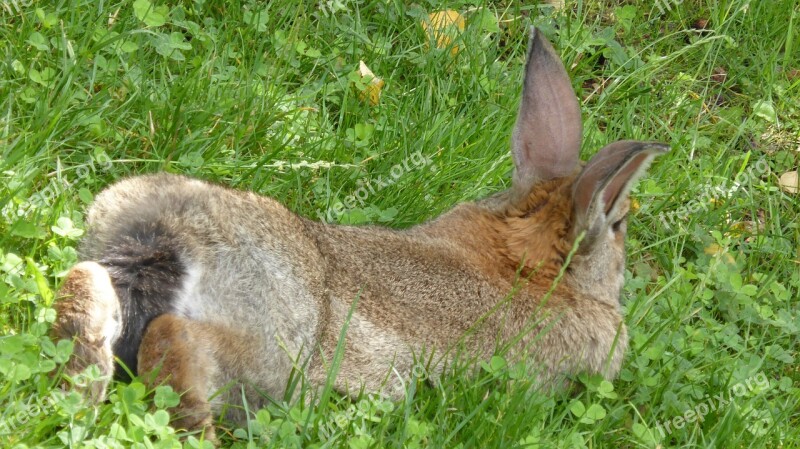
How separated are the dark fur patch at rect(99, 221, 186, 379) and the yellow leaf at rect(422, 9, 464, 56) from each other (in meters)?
2.89

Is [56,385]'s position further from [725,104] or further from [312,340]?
[725,104]

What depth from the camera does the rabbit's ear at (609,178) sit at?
17.7ft

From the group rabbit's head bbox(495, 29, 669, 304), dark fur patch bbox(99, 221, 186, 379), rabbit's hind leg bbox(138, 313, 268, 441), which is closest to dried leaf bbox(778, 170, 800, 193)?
rabbit's head bbox(495, 29, 669, 304)

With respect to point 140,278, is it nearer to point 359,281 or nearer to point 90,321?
point 90,321

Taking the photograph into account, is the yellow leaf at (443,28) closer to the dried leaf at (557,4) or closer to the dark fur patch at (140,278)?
the dried leaf at (557,4)

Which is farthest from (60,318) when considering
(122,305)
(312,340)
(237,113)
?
(237,113)

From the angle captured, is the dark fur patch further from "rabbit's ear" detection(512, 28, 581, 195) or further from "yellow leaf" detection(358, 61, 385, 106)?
"yellow leaf" detection(358, 61, 385, 106)

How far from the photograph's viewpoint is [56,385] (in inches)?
187

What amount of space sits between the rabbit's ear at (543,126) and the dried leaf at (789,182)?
1.93 meters

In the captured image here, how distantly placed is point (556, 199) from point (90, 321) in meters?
2.26

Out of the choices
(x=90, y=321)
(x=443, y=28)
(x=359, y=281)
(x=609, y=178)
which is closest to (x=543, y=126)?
(x=609, y=178)

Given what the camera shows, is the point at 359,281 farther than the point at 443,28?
No

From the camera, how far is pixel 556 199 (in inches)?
236

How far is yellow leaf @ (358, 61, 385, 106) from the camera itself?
7074mm
